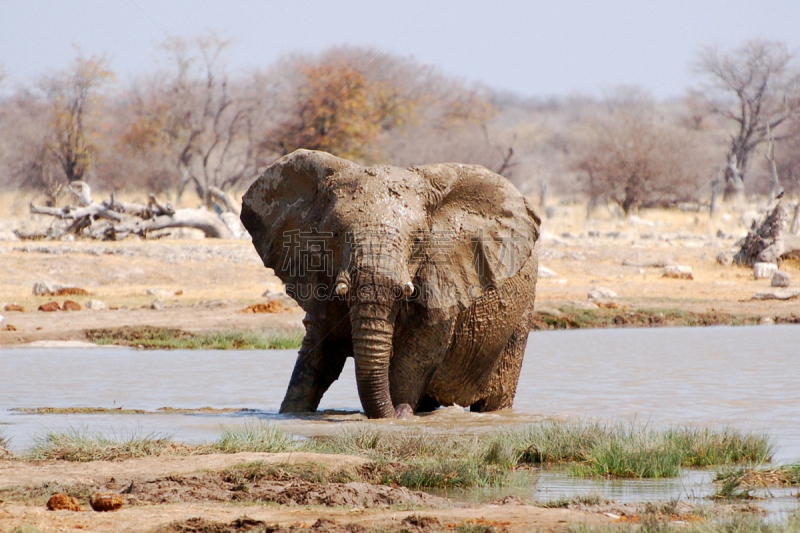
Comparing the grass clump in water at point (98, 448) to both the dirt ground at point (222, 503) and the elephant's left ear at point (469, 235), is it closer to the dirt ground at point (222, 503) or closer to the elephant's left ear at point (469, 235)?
the dirt ground at point (222, 503)

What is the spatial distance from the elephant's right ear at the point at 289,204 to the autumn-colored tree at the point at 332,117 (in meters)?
32.5

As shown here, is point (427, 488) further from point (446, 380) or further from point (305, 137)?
point (305, 137)

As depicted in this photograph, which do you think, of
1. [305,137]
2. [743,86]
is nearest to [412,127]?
[305,137]

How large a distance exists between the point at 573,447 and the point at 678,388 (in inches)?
192

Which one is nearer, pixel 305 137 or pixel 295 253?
pixel 295 253

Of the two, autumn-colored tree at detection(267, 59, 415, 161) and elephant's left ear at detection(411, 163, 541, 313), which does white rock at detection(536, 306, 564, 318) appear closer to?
elephant's left ear at detection(411, 163, 541, 313)

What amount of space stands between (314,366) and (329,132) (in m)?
34.3

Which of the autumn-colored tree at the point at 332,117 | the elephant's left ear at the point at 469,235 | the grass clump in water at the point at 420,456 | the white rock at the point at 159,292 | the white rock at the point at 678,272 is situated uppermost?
the autumn-colored tree at the point at 332,117

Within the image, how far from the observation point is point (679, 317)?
1944cm

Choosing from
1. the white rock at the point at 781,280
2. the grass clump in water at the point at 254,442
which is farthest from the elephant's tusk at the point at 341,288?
the white rock at the point at 781,280

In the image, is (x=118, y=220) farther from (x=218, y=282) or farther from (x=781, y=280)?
(x=781, y=280)

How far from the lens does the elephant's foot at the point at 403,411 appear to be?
8192 mm

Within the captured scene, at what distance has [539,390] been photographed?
11.6 metres

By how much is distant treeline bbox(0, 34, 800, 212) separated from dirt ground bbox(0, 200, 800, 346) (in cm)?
1483
